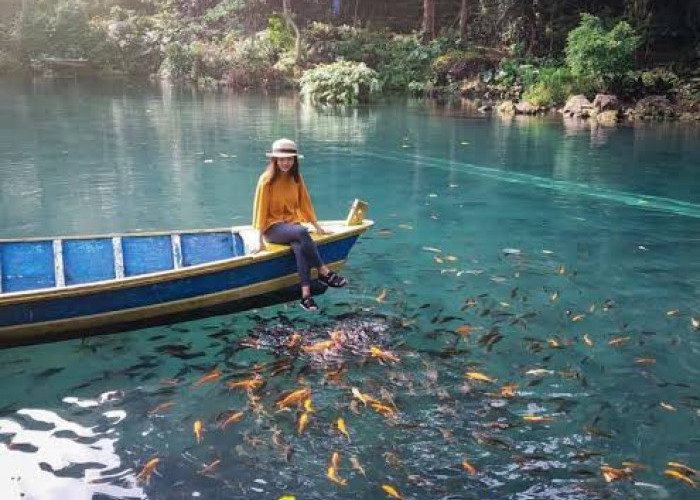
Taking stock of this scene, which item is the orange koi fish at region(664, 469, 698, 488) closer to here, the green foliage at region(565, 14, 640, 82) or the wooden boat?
the wooden boat

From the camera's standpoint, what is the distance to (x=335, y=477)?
4.80 metres

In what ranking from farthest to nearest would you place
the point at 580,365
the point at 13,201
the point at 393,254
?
the point at 13,201, the point at 393,254, the point at 580,365

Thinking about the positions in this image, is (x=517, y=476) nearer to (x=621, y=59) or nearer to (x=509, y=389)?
(x=509, y=389)

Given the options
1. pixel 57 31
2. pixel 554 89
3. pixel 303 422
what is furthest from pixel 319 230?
pixel 57 31

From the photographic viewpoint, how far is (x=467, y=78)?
113 feet

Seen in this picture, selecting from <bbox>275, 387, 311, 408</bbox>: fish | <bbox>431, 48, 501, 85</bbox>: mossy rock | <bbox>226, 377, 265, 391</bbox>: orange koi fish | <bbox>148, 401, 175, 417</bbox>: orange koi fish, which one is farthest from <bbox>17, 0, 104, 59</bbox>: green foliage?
<bbox>275, 387, 311, 408</bbox>: fish

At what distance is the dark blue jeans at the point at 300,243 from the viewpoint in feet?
23.4

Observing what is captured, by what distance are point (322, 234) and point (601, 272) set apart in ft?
13.9

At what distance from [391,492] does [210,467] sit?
128 centimetres

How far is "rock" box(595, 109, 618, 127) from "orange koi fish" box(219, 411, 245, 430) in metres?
22.2

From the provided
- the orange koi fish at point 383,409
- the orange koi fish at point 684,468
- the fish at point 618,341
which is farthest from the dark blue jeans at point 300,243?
the orange koi fish at point 684,468

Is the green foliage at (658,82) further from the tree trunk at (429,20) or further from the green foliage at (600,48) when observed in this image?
the tree trunk at (429,20)

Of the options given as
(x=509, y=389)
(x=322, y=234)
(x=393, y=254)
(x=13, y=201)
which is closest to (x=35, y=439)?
(x=322, y=234)

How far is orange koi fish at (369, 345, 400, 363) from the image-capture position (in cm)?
650
